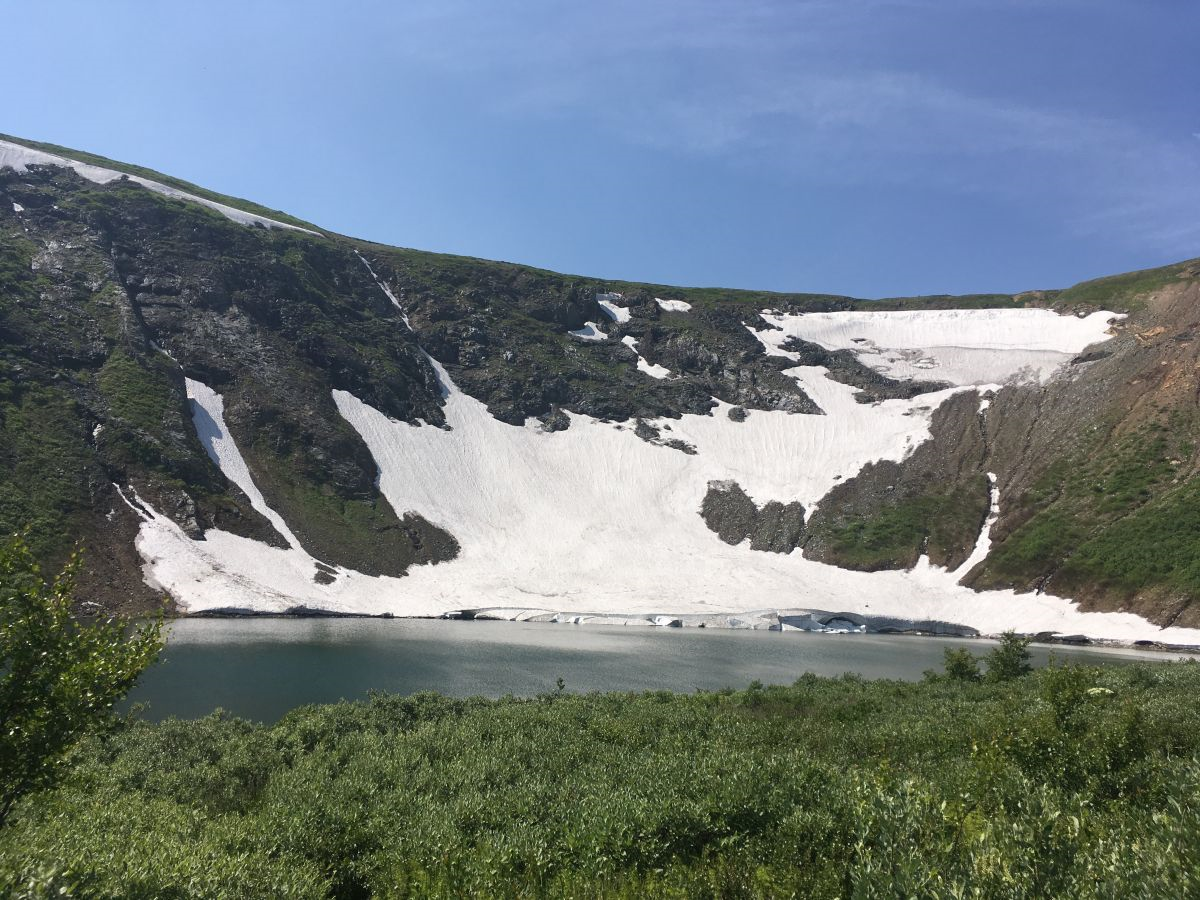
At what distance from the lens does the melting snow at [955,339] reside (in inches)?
5571

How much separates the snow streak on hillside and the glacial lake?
7761 millimetres

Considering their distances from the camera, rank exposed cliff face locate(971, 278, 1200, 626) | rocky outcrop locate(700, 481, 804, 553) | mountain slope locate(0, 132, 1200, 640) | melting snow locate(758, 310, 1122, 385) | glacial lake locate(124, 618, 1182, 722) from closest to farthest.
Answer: glacial lake locate(124, 618, 1182, 722), exposed cliff face locate(971, 278, 1200, 626), mountain slope locate(0, 132, 1200, 640), rocky outcrop locate(700, 481, 804, 553), melting snow locate(758, 310, 1122, 385)

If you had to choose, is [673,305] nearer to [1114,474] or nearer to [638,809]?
[1114,474]

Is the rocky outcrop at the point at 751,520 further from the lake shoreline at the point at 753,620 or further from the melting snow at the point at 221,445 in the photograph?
the melting snow at the point at 221,445

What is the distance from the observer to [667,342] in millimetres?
168500

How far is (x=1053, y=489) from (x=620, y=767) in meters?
108

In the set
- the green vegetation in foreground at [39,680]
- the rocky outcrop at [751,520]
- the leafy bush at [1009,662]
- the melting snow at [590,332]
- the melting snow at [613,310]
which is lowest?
the rocky outcrop at [751,520]

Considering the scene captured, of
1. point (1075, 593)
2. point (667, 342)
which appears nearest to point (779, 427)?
point (667, 342)

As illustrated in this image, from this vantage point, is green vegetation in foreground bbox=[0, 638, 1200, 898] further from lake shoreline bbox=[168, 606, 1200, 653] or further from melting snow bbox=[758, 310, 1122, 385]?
melting snow bbox=[758, 310, 1122, 385]

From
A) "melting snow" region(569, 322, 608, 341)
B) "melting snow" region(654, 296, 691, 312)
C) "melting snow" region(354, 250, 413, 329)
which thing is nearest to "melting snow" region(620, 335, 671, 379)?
"melting snow" region(569, 322, 608, 341)

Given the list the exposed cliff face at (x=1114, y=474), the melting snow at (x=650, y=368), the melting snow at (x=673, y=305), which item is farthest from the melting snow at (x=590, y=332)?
the exposed cliff face at (x=1114, y=474)

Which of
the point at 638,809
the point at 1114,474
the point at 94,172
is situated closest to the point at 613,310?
the point at 94,172

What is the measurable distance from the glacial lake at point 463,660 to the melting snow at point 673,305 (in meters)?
115

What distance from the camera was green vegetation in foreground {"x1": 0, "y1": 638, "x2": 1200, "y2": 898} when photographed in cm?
799
